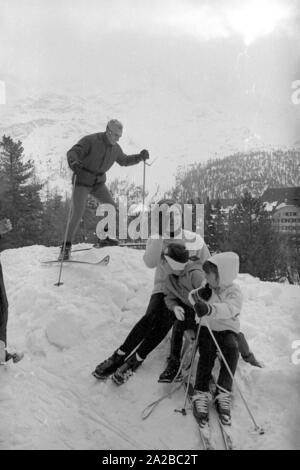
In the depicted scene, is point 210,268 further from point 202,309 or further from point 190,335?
point 190,335

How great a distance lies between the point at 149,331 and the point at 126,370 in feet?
1.49

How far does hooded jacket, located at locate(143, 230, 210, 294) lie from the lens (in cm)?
439

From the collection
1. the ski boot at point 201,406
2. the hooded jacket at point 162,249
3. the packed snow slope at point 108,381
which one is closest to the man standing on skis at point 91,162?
the packed snow slope at point 108,381

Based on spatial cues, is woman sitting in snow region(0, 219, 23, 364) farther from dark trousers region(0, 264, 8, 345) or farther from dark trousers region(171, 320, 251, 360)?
dark trousers region(171, 320, 251, 360)

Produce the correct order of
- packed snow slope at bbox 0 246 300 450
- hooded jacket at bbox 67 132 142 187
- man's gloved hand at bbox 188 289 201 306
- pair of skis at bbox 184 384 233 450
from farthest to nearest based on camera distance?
hooded jacket at bbox 67 132 142 187 < man's gloved hand at bbox 188 289 201 306 < packed snow slope at bbox 0 246 300 450 < pair of skis at bbox 184 384 233 450

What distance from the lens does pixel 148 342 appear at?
3977mm

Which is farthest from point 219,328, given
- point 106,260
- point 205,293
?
point 106,260

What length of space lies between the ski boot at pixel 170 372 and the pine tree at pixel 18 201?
22.2 metres

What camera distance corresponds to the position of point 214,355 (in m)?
3.70

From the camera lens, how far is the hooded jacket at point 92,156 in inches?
249

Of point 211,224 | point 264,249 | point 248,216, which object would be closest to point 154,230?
point 264,249

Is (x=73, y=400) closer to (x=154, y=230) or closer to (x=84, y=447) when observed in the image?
(x=84, y=447)

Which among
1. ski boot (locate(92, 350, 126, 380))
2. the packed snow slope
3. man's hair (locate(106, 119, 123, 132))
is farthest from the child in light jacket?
man's hair (locate(106, 119, 123, 132))

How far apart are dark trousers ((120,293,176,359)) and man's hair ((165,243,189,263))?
55cm
